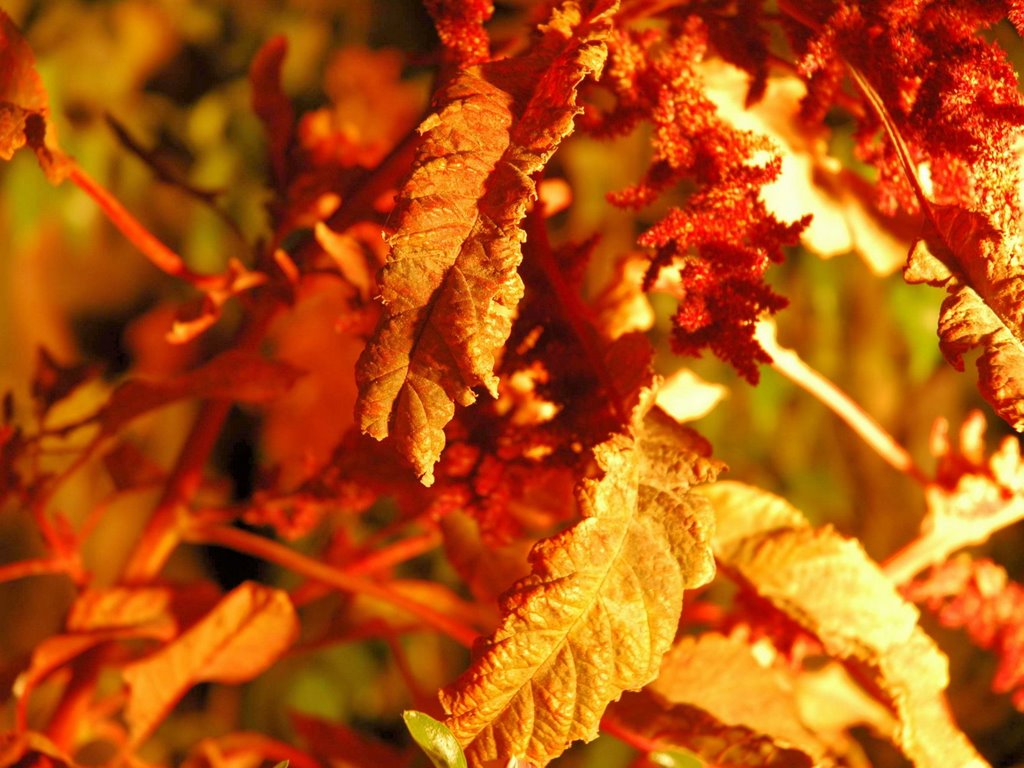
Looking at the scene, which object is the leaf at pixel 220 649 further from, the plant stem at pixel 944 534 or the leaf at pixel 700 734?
the plant stem at pixel 944 534

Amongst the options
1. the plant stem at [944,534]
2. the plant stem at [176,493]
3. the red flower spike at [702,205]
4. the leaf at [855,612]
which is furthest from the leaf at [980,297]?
the plant stem at [176,493]

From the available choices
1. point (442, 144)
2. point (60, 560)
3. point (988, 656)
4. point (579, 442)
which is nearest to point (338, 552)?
point (60, 560)

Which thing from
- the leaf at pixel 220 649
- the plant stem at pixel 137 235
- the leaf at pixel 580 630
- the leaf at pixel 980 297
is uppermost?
the leaf at pixel 980 297

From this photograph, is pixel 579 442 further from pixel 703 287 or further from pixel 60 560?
pixel 60 560

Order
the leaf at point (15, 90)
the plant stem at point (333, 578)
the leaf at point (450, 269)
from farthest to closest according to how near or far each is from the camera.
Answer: the plant stem at point (333, 578)
the leaf at point (15, 90)
the leaf at point (450, 269)

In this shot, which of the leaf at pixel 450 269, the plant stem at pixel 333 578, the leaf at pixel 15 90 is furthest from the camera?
the plant stem at pixel 333 578

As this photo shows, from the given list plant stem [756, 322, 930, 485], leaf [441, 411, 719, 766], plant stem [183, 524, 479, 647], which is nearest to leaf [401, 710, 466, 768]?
leaf [441, 411, 719, 766]

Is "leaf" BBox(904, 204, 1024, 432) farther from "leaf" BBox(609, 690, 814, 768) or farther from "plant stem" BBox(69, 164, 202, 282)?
"plant stem" BBox(69, 164, 202, 282)

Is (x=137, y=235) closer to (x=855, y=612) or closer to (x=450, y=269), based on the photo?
(x=450, y=269)
